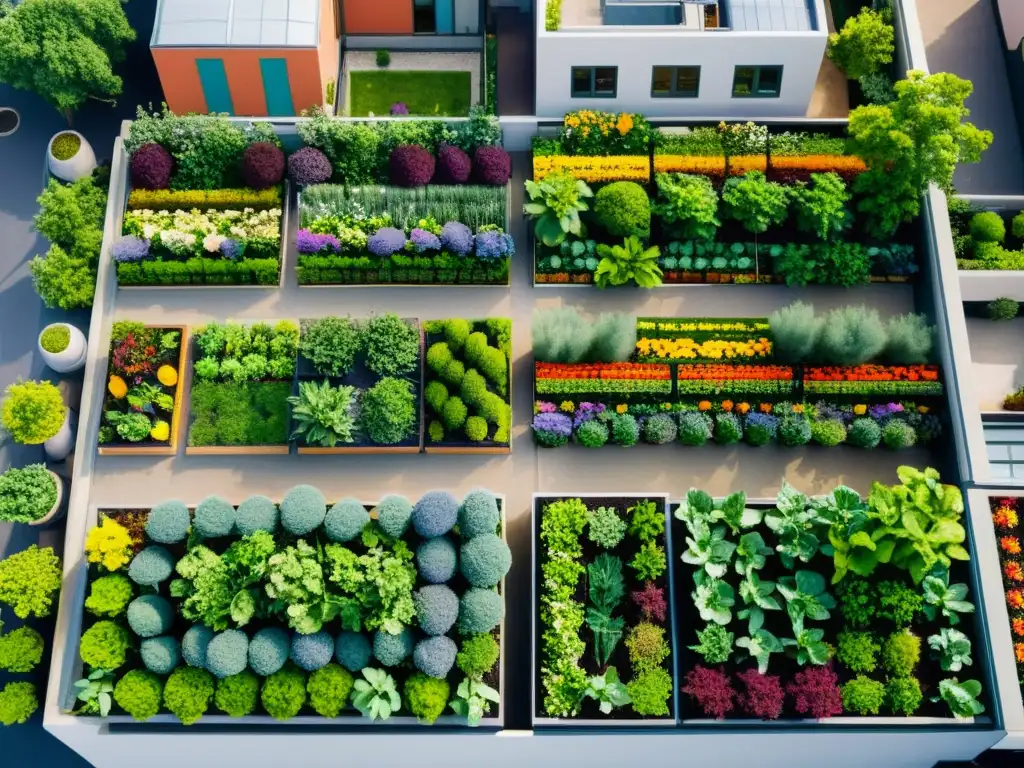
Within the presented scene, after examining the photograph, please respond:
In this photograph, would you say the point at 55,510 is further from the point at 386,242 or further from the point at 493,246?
the point at 493,246

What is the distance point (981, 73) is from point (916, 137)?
23.3ft

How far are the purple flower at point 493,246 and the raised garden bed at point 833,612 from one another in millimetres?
9654

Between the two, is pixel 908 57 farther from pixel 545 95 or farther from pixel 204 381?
pixel 204 381

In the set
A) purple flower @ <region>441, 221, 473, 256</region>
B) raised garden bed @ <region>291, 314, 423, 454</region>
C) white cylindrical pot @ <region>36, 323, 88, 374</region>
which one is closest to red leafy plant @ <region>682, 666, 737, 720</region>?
raised garden bed @ <region>291, 314, 423, 454</region>

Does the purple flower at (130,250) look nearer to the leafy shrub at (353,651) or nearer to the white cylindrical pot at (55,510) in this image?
the white cylindrical pot at (55,510)

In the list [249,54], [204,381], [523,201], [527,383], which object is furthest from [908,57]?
[204,381]

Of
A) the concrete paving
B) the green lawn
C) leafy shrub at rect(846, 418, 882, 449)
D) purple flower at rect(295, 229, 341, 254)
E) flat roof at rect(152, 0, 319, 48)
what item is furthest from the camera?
the green lawn

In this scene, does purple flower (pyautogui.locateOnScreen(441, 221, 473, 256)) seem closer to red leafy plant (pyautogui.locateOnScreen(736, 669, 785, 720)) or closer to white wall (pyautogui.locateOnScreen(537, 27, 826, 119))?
white wall (pyautogui.locateOnScreen(537, 27, 826, 119))

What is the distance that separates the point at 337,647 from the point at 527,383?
9.91 meters

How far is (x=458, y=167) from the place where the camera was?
32.2m

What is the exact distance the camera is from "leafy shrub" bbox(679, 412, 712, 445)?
29.9m

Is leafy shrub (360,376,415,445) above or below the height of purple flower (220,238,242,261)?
below

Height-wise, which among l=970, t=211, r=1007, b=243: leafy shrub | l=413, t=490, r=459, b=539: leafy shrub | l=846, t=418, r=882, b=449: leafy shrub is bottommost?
l=413, t=490, r=459, b=539: leafy shrub

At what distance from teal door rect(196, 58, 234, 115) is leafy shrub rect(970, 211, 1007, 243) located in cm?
2462
